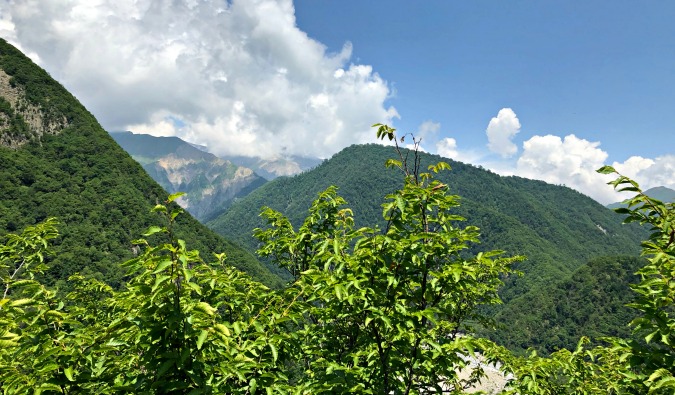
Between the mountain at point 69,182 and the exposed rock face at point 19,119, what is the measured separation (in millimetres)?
333

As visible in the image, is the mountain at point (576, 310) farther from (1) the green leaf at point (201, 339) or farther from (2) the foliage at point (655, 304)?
(1) the green leaf at point (201, 339)

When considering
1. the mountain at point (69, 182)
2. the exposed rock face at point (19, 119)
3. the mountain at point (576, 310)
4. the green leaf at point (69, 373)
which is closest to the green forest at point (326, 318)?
the green leaf at point (69, 373)

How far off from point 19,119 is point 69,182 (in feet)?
121

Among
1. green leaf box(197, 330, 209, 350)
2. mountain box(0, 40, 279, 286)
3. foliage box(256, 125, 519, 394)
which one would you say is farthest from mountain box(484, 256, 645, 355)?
green leaf box(197, 330, 209, 350)

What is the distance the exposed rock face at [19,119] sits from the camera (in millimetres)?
146625

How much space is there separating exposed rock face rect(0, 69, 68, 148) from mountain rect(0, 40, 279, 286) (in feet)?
1.09

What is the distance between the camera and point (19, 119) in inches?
5984

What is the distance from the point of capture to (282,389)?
4719 millimetres

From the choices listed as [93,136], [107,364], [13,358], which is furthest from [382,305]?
[93,136]

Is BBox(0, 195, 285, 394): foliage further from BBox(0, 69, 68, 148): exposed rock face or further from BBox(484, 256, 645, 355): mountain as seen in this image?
BBox(484, 256, 645, 355): mountain

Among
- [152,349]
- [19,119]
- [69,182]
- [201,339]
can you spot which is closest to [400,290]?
[201,339]

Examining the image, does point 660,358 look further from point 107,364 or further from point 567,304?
point 567,304

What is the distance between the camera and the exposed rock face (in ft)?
481

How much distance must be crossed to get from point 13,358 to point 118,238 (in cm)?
15357
